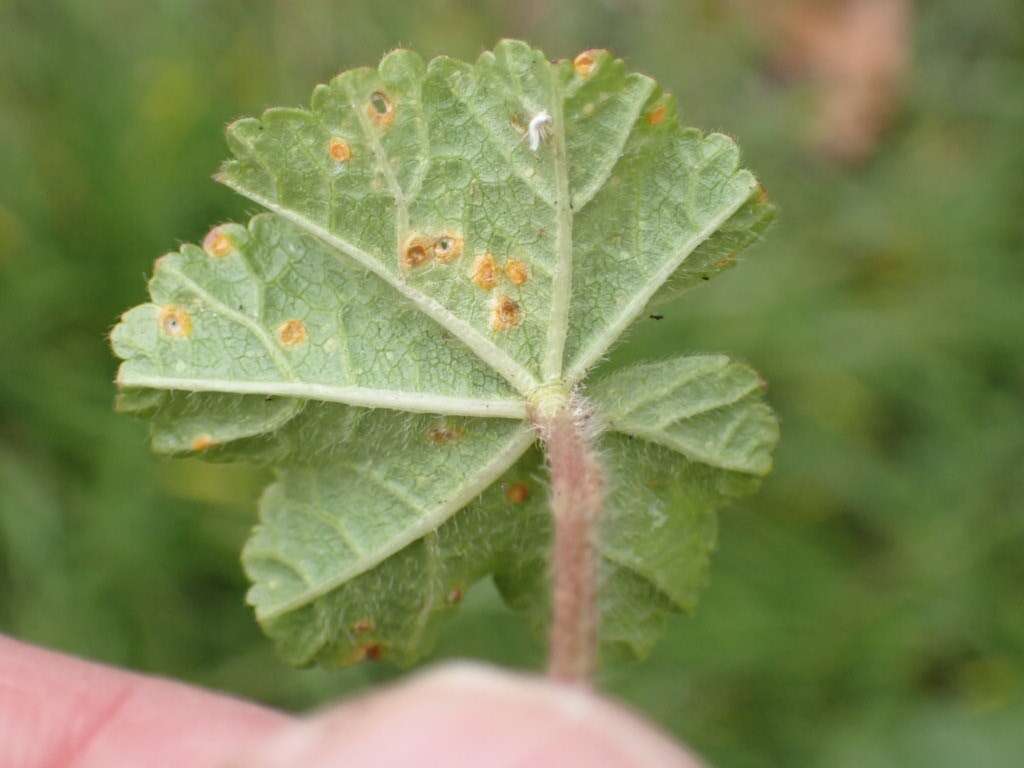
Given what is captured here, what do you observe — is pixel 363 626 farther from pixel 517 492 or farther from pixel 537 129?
pixel 537 129

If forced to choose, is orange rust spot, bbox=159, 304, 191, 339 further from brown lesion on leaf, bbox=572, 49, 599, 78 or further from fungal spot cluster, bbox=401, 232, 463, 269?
brown lesion on leaf, bbox=572, 49, 599, 78

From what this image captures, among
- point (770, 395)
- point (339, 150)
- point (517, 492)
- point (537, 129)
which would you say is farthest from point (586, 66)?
point (770, 395)

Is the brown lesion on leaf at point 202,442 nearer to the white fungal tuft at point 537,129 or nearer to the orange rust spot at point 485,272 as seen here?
the orange rust spot at point 485,272

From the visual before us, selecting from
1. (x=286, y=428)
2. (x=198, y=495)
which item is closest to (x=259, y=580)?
(x=286, y=428)

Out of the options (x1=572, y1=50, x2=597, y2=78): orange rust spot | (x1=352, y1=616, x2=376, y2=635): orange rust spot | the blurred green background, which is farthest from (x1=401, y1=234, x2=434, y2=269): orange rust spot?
the blurred green background

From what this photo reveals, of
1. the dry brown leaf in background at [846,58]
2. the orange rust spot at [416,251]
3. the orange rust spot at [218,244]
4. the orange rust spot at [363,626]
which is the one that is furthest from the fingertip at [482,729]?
the dry brown leaf in background at [846,58]
